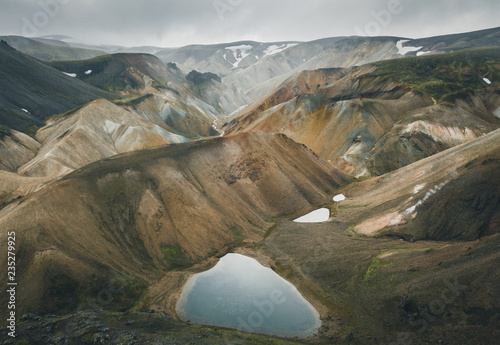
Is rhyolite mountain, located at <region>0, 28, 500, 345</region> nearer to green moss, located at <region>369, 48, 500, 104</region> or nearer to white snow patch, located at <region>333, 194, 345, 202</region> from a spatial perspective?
white snow patch, located at <region>333, 194, 345, 202</region>

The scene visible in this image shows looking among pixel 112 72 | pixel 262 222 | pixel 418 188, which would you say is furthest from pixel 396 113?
pixel 112 72

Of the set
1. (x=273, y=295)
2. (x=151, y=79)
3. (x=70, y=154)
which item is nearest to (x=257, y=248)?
(x=273, y=295)

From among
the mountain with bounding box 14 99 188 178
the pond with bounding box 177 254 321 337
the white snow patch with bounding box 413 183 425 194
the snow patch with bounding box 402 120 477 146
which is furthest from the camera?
the snow patch with bounding box 402 120 477 146

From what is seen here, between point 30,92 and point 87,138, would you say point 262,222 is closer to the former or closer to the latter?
point 87,138

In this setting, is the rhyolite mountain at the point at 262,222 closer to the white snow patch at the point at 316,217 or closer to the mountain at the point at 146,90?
the white snow patch at the point at 316,217

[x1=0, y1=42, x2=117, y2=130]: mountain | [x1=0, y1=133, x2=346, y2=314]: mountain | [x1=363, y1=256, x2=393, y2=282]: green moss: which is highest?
[x1=0, y1=42, x2=117, y2=130]: mountain

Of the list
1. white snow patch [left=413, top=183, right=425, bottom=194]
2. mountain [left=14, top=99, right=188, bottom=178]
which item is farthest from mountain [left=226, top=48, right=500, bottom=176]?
mountain [left=14, top=99, right=188, bottom=178]
